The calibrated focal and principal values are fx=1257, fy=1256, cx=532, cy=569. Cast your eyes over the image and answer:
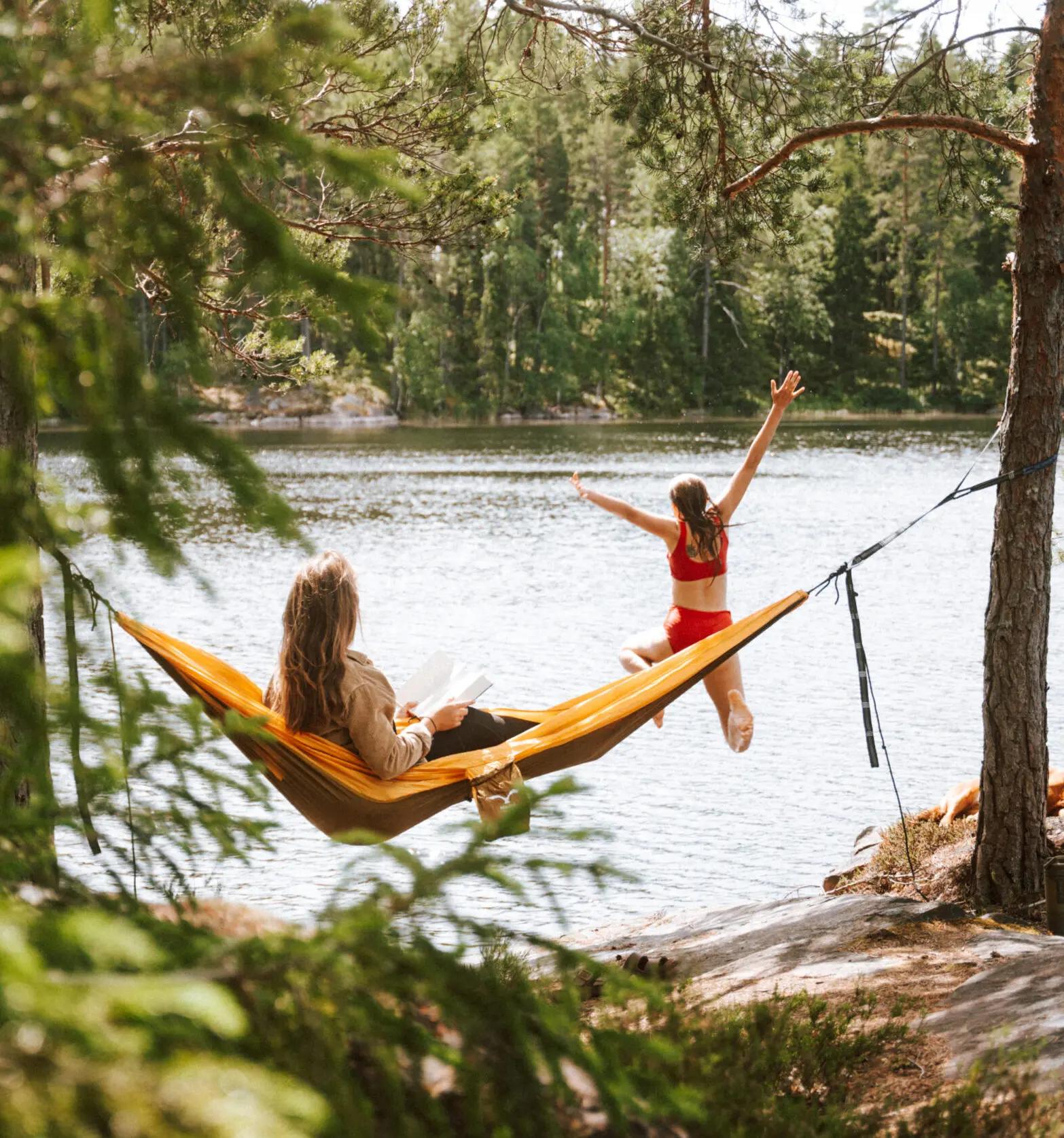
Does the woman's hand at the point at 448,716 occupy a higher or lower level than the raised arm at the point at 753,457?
lower

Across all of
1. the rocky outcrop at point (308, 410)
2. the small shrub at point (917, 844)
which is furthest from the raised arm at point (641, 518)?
the rocky outcrop at point (308, 410)

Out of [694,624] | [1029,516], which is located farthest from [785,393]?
[1029,516]

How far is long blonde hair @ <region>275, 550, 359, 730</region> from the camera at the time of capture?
2.88 m

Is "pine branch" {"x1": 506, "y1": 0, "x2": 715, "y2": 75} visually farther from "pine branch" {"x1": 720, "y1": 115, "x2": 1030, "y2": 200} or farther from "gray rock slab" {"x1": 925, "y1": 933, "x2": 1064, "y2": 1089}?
"gray rock slab" {"x1": 925, "y1": 933, "x2": 1064, "y2": 1089}

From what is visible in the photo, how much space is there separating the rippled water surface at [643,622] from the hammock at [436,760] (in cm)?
21

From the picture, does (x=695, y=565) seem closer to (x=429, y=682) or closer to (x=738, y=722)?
(x=738, y=722)

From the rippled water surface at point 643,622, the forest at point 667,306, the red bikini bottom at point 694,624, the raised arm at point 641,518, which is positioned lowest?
the rippled water surface at point 643,622

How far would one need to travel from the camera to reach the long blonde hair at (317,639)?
288 cm

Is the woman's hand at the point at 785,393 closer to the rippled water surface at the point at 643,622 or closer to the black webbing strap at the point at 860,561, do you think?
the black webbing strap at the point at 860,561

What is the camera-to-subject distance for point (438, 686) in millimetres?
3426

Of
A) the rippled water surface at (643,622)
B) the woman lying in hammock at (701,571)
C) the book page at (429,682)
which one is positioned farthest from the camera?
the rippled water surface at (643,622)

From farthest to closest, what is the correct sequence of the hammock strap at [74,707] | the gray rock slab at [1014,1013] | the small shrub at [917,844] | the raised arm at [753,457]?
the small shrub at [917,844] → the raised arm at [753,457] → the gray rock slab at [1014,1013] → the hammock strap at [74,707]

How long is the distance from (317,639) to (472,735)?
618mm

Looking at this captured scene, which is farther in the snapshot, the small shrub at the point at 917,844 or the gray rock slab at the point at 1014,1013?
the small shrub at the point at 917,844
